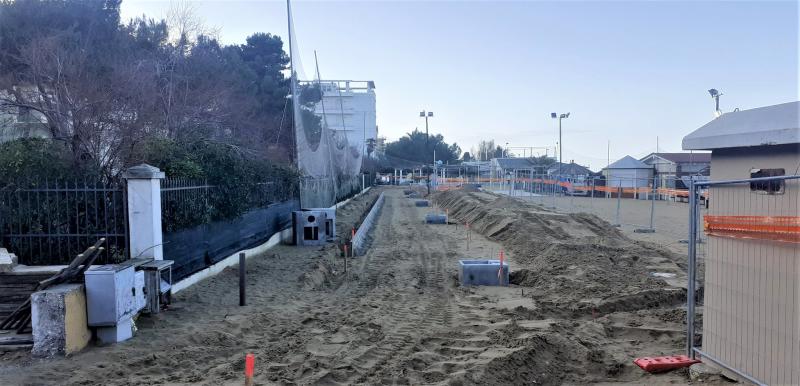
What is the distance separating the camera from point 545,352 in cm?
637

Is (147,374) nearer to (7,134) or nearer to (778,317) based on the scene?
(778,317)

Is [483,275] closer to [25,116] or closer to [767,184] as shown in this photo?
[767,184]

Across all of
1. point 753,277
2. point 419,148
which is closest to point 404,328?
point 753,277

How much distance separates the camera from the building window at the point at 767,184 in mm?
4402

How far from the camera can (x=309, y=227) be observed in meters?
17.3

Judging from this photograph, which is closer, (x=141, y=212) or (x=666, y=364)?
(x=666, y=364)

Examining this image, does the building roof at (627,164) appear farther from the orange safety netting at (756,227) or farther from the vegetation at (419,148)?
the vegetation at (419,148)

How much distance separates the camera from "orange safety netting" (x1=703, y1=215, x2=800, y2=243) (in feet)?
13.4

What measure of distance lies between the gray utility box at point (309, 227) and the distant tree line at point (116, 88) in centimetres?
218

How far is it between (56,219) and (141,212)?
5.40 ft

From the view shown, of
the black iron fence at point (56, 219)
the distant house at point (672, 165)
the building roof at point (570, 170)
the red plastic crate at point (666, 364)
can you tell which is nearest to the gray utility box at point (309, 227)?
the black iron fence at point (56, 219)

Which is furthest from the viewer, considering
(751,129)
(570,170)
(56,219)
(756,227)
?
(570,170)

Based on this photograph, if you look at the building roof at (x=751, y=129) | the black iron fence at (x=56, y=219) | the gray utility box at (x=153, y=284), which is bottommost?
the gray utility box at (x=153, y=284)

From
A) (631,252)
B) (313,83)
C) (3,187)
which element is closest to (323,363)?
(3,187)
